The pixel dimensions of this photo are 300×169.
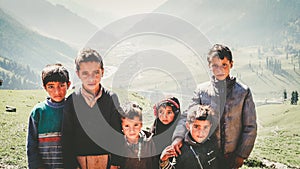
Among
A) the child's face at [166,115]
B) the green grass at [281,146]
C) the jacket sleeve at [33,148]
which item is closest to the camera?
the jacket sleeve at [33,148]

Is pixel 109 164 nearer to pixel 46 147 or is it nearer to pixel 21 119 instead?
pixel 46 147

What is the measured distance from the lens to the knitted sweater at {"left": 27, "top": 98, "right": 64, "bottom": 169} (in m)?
5.71

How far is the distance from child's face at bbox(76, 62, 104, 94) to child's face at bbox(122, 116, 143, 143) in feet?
2.59

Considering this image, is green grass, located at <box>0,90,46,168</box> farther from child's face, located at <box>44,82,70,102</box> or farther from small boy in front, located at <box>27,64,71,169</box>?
child's face, located at <box>44,82,70,102</box>

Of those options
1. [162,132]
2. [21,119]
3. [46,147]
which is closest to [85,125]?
[46,147]

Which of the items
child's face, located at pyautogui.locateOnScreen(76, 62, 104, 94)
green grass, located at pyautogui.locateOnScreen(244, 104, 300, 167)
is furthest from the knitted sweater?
green grass, located at pyautogui.locateOnScreen(244, 104, 300, 167)

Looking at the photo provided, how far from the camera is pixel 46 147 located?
5.71 metres

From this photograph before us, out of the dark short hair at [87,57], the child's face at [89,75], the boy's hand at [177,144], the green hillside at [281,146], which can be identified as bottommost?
the green hillside at [281,146]

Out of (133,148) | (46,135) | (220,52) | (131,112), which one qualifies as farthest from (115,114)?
(220,52)

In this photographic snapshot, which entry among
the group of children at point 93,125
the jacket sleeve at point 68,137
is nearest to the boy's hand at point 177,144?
the group of children at point 93,125

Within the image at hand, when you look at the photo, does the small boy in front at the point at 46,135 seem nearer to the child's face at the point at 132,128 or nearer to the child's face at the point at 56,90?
the child's face at the point at 56,90

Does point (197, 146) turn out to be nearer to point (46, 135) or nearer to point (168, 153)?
point (168, 153)

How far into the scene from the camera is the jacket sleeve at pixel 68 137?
562 cm

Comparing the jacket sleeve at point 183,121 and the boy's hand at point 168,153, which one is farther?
the jacket sleeve at point 183,121
